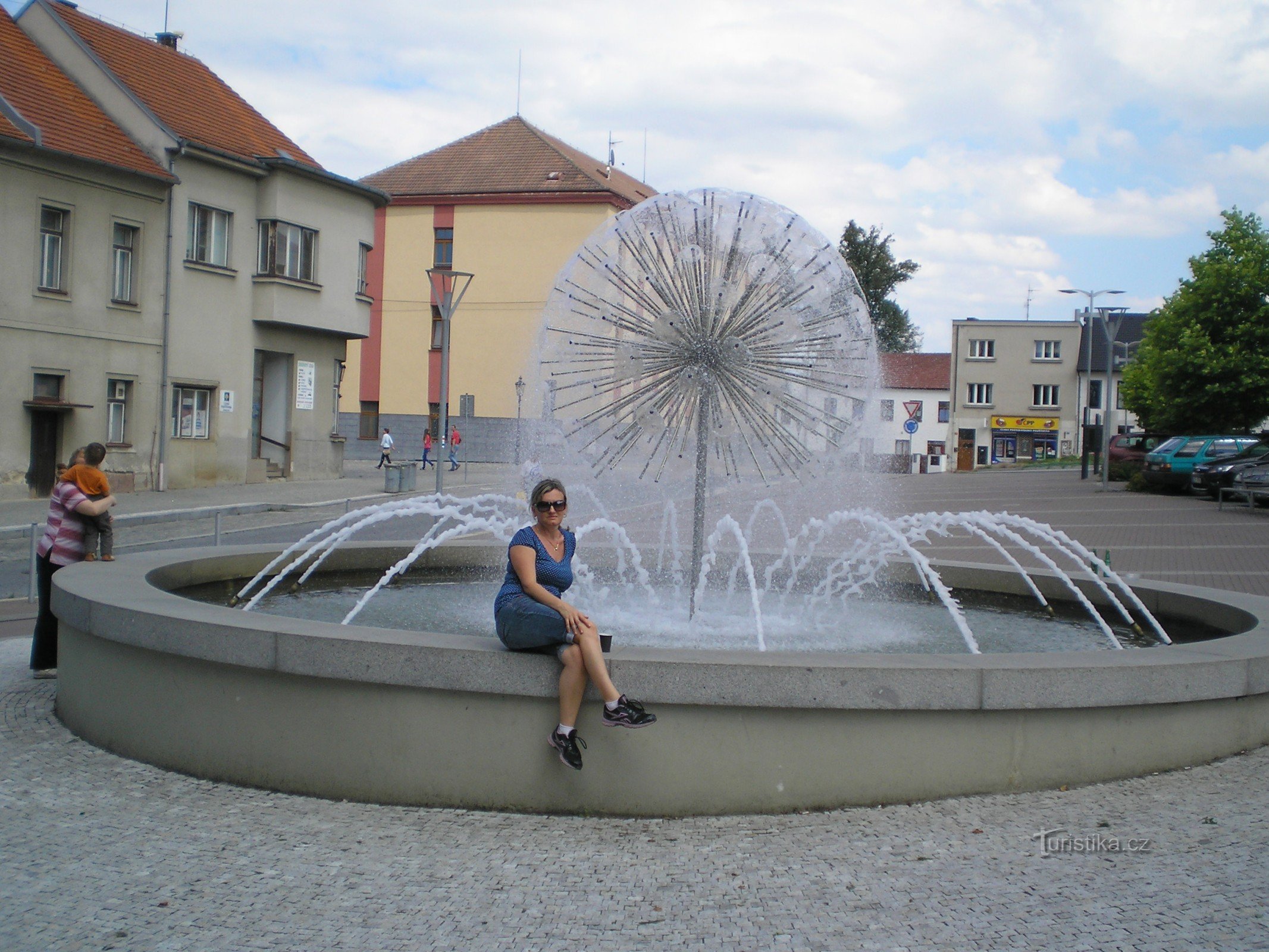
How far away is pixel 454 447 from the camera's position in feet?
159

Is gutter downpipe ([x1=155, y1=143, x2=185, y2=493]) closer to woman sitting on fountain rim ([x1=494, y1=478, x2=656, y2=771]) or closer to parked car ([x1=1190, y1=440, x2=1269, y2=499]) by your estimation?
woman sitting on fountain rim ([x1=494, y1=478, x2=656, y2=771])

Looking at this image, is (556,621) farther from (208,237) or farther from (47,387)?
(208,237)

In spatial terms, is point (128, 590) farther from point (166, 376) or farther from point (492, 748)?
point (166, 376)

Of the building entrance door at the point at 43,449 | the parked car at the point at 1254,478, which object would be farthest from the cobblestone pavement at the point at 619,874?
the parked car at the point at 1254,478

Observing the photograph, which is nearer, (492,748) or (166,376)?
(492,748)

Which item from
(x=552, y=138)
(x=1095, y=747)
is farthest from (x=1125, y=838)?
(x=552, y=138)

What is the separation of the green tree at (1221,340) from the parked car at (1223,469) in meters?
5.13

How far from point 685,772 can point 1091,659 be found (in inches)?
78.0

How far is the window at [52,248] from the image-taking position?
25.4m

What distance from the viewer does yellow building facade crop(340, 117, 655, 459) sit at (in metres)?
51.9

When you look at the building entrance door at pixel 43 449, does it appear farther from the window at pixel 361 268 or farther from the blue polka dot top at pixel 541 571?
the blue polka dot top at pixel 541 571

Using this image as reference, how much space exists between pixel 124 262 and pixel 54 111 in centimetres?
361

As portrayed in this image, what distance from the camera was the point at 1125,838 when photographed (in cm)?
476

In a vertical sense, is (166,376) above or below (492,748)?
above
